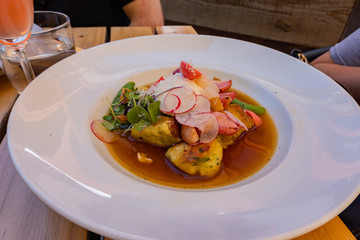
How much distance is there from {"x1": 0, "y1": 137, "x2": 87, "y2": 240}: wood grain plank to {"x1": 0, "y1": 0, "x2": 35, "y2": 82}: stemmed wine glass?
57 centimetres

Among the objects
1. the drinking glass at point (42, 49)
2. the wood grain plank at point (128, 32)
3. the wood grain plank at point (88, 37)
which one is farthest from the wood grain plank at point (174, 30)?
the drinking glass at point (42, 49)

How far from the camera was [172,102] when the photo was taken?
121 centimetres

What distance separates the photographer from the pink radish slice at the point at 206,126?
3.81 ft

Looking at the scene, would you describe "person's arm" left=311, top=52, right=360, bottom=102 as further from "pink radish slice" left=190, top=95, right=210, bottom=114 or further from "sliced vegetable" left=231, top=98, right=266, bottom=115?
"pink radish slice" left=190, top=95, right=210, bottom=114

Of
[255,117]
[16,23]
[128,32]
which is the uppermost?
[16,23]

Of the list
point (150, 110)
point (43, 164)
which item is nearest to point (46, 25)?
point (150, 110)

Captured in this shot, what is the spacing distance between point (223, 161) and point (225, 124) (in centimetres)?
18

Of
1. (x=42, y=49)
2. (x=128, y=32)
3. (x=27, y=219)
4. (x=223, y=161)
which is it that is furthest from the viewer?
(x=128, y=32)

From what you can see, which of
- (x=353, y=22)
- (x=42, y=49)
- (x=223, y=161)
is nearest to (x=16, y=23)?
(x=42, y=49)

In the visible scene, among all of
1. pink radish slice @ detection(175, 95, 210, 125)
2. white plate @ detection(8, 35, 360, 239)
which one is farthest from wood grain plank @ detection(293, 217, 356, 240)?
Answer: pink radish slice @ detection(175, 95, 210, 125)

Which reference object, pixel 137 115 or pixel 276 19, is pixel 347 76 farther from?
pixel 276 19

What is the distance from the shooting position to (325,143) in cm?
104

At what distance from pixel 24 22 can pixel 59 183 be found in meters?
0.70

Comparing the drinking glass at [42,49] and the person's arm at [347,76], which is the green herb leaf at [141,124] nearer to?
the drinking glass at [42,49]
